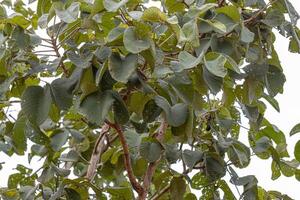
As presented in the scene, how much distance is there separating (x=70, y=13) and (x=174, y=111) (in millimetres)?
256

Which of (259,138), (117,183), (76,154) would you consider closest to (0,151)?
(76,154)

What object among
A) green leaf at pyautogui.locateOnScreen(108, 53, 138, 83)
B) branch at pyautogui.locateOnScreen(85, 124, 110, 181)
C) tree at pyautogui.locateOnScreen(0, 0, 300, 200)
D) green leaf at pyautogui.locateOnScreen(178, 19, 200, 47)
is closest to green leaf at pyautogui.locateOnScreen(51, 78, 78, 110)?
tree at pyautogui.locateOnScreen(0, 0, 300, 200)

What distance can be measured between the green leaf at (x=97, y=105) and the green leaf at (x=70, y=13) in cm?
13

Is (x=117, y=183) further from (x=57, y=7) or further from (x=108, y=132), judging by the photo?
(x=57, y=7)

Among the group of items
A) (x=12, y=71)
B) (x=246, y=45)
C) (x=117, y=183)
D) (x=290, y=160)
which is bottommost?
(x=117, y=183)

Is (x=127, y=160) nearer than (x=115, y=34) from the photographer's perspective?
No

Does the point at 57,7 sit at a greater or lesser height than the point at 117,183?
greater

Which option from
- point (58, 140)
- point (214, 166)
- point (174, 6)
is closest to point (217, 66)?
point (174, 6)

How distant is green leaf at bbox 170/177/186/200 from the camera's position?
1.21 m

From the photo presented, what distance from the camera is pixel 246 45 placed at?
1072mm

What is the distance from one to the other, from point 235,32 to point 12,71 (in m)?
0.43

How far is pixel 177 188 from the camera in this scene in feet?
3.99

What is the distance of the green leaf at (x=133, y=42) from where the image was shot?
0.88 meters

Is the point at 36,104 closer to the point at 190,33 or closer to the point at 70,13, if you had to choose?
the point at 70,13
